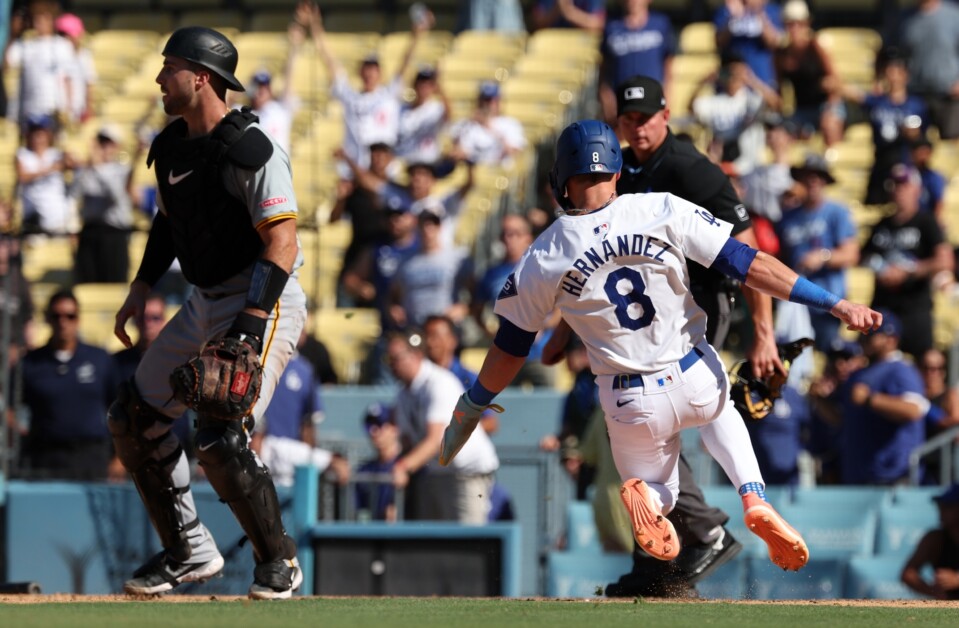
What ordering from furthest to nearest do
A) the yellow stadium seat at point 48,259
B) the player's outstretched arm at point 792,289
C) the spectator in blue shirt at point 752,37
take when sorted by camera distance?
the yellow stadium seat at point 48,259 < the spectator in blue shirt at point 752,37 < the player's outstretched arm at point 792,289

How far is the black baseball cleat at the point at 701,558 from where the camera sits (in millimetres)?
7387

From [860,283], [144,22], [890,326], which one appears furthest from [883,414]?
[144,22]

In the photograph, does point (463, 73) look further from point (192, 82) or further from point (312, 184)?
point (192, 82)

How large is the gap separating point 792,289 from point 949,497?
3743 mm

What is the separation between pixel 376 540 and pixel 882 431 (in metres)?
3.37

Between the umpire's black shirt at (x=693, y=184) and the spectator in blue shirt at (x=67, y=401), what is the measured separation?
5042 millimetres

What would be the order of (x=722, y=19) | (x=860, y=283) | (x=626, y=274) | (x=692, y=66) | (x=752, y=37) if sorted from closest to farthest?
(x=626, y=274) → (x=860, y=283) → (x=752, y=37) → (x=722, y=19) → (x=692, y=66)

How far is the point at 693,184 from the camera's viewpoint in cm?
732

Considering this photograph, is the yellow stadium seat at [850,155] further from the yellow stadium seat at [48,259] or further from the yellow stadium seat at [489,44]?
the yellow stadium seat at [48,259]

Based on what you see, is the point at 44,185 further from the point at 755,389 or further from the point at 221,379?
the point at 755,389

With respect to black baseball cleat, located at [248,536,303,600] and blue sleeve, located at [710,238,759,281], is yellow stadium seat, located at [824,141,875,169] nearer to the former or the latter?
blue sleeve, located at [710,238,759,281]

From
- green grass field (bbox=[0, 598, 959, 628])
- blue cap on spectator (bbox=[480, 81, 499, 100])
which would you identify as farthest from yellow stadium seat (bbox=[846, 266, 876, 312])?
green grass field (bbox=[0, 598, 959, 628])

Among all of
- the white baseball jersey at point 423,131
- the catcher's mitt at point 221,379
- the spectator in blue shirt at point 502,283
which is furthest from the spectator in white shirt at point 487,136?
the catcher's mitt at point 221,379

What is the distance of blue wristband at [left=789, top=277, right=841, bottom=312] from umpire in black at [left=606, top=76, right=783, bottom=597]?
904 millimetres
